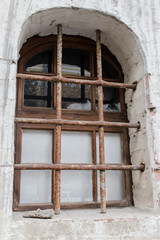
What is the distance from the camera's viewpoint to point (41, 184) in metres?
1.28

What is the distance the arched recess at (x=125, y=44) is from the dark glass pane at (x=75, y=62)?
10cm

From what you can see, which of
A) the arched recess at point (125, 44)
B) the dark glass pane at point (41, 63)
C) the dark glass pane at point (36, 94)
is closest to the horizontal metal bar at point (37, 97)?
the dark glass pane at point (36, 94)

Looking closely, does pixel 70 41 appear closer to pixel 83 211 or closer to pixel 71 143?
pixel 71 143

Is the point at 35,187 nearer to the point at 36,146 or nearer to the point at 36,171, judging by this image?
the point at 36,171

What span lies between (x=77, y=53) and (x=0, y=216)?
98 cm

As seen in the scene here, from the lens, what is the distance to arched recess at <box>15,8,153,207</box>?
4.18ft

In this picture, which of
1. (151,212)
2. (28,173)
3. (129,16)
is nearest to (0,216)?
(28,173)

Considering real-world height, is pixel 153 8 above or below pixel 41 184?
above

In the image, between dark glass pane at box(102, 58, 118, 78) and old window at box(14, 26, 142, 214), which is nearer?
old window at box(14, 26, 142, 214)

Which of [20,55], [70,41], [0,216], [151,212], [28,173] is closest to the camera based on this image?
[0,216]

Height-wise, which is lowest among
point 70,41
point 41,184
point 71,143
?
point 41,184

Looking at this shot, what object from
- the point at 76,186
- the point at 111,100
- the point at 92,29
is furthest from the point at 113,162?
the point at 92,29

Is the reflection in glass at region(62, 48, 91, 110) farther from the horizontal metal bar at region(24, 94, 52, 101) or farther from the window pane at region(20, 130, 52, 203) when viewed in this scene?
the window pane at region(20, 130, 52, 203)

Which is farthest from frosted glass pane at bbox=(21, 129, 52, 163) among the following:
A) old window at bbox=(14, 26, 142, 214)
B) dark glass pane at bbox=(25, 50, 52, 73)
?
dark glass pane at bbox=(25, 50, 52, 73)
